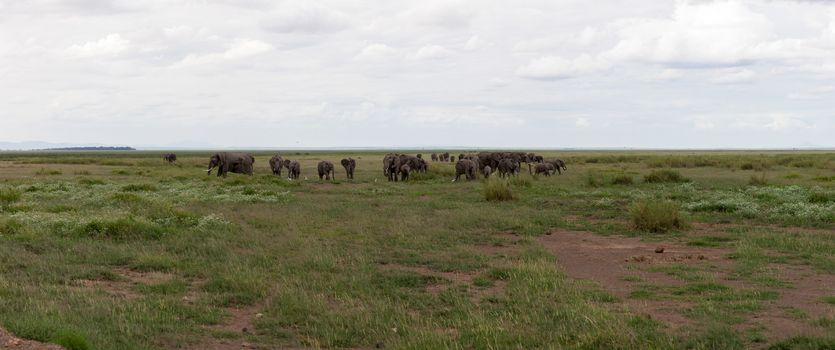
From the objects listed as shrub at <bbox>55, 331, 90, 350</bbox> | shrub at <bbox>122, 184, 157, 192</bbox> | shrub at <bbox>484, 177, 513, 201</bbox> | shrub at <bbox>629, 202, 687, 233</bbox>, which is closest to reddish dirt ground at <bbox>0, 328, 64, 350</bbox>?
shrub at <bbox>55, 331, 90, 350</bbox>

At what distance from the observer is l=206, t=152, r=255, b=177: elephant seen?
1597 inches

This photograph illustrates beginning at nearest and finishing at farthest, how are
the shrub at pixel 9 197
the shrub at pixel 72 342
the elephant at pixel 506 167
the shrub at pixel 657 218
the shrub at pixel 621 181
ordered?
the shrub at pixel 72 342 → the shrub at pixel 657 218 → the shrub at pixel 9 197 → the shrub at pixel 621 181 → the elephant at pixel 506 167

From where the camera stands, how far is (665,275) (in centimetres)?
1175

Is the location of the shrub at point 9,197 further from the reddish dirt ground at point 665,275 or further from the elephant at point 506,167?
the elephant at point 506,167

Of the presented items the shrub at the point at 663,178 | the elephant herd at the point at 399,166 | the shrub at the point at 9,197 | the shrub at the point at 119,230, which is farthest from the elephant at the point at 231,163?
the shrub at the point at 119,230

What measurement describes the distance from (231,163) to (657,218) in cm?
2939

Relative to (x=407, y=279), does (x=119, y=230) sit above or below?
above

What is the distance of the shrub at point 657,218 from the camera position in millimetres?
17406

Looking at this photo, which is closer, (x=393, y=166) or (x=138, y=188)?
(x=138, y=188)

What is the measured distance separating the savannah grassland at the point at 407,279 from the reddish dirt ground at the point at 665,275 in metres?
0.06

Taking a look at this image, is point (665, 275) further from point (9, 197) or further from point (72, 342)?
point (9, 197)

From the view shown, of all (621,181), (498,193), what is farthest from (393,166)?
(498,193)

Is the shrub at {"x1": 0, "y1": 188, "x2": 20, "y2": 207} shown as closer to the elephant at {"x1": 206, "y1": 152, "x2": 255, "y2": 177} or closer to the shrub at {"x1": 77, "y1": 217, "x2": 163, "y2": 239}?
the shrub at {"x1": 77, "y1": 217, "x2": 163, "y2": 239}

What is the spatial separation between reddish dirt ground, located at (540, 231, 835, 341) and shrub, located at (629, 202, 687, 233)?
129cm
